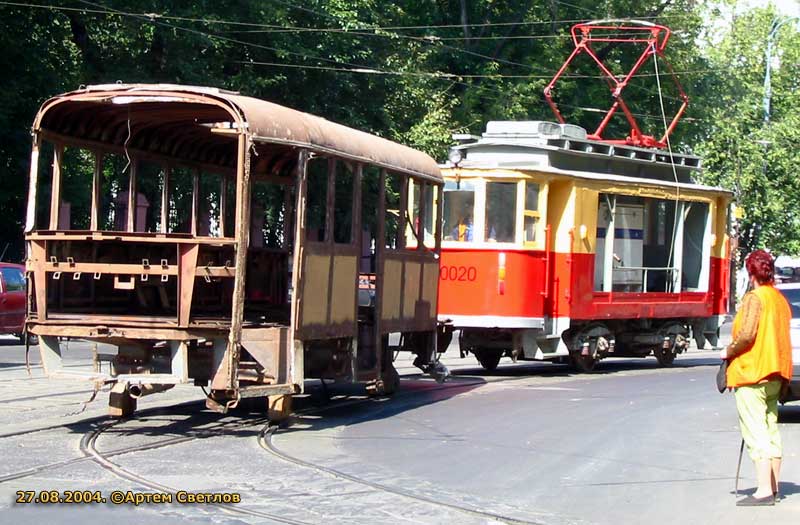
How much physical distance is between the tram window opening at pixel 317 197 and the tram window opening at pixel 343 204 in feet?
0.45

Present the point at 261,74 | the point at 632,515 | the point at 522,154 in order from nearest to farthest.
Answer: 1. the point at 632,515
2. the point at 522,154
3. the point at 261,74

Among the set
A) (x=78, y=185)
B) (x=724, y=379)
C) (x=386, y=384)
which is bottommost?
(x=386, y=384)

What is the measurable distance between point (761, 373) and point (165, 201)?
7.69 m

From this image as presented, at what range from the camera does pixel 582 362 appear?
20516mm

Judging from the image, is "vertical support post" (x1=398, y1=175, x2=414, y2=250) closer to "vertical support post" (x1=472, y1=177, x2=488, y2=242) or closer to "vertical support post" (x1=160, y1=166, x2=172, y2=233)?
"vertical support post" (x1=160, y1=166, x2=172, y2=233)

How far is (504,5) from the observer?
43281mm

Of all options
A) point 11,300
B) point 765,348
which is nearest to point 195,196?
point 765,348

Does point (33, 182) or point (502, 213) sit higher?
point (502, 213)

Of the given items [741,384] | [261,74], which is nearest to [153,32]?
[261,74]

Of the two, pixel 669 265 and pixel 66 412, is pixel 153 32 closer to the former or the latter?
pixel 669 265

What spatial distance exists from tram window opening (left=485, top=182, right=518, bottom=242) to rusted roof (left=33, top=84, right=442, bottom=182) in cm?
377

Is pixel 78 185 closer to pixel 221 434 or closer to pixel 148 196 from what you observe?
pixel 148 196

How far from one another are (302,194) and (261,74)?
70.9 ft

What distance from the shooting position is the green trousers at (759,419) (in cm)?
886
